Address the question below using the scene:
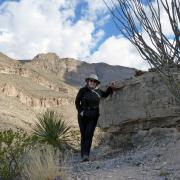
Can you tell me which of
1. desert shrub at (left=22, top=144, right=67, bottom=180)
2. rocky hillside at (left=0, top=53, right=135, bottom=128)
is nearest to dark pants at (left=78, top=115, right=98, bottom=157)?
desert shrub at (left=22, top=144, right=67, bottom=180)

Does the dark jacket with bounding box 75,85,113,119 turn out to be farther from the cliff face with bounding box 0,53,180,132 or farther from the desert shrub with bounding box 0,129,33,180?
the cliff face with bounding box 0,53,180,132

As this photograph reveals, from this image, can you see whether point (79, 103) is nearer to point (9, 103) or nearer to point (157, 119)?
point (157, 119)

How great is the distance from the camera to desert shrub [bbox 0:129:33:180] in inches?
311

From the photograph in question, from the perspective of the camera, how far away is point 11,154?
822 cm

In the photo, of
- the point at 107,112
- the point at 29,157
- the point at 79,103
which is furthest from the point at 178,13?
the point at 107,112

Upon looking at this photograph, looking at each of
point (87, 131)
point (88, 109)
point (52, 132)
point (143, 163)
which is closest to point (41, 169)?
point (143, 163)

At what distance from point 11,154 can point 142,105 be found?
3.57m

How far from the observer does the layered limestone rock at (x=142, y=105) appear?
1009 centimetres

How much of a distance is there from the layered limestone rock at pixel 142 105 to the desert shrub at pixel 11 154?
3051mm

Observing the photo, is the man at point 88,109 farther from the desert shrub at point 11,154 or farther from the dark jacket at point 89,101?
the desert shrub at point 11,154

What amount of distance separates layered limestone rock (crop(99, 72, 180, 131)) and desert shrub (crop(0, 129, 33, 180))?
3.05m

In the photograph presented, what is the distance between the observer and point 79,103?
9.49 meters

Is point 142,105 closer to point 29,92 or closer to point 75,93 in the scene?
point 29,92

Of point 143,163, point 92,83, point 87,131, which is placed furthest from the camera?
point 92,83
